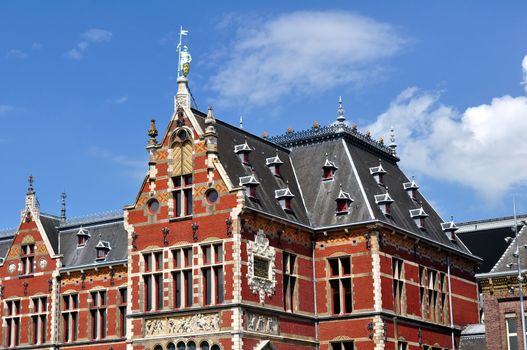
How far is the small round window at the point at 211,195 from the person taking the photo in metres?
49.0

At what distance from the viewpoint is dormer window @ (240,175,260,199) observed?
49.3m

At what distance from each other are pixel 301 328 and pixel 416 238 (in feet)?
29.6

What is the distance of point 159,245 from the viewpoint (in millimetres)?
50312

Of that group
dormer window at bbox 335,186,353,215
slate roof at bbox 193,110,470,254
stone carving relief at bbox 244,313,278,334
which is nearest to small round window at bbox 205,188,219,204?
slate roof at bbox 193,110,470,254

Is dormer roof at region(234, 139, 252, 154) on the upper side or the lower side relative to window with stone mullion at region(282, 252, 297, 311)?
upper

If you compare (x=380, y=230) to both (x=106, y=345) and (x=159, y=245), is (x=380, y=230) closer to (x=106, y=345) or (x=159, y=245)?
(x=159, y=245)

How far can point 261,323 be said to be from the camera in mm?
48062

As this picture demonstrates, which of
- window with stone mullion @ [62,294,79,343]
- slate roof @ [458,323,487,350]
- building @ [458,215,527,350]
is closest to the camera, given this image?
building @ [458,215,527,350]

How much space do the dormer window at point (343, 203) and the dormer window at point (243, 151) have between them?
5.43 m

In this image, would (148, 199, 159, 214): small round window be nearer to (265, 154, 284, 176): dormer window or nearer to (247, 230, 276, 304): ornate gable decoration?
(247, 230, 276, 304): ornate gable decoration

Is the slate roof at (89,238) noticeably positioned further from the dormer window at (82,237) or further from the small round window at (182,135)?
the small round window at (182,135)

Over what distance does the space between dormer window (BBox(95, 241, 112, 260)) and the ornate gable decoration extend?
1430 cm

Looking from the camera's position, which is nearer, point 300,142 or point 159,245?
point 159,245

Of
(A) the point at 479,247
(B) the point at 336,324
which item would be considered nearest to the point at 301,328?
(B) the point at 336,324
